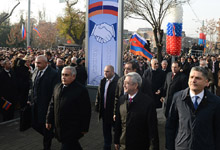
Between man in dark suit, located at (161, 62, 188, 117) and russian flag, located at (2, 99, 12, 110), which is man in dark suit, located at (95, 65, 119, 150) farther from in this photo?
russian flag, located at (2, 99, 12, 110)

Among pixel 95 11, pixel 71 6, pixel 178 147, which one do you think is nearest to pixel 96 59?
pixel 95 11

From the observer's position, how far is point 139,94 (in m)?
3.71

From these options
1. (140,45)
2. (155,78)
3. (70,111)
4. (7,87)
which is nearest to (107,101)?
(70,111)

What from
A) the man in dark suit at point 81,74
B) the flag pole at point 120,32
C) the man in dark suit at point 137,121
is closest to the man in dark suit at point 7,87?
the man in dark suit at point 81,74

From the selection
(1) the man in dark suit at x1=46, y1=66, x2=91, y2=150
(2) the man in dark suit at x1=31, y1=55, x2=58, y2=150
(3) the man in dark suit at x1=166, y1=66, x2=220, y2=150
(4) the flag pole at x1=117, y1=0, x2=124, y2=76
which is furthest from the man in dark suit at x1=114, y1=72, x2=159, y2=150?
(4) the flag pole at x1=117, y1=0, x2=124, y2=76

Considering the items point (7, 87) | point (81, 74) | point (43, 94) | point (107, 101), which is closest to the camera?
point (43, 94)

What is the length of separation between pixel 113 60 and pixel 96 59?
2.60 feet

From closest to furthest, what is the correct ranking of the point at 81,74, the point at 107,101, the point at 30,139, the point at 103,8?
the point at 107,101 < the point at 30,139 < the point at 103,8 < the point at 81,74

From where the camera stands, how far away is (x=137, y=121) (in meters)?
3.57

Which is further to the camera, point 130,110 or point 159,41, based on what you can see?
point 159,41

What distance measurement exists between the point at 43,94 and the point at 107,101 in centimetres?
129

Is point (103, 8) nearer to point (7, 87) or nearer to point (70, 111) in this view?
point (7, 87)

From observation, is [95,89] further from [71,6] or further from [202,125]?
Result: [71,6]

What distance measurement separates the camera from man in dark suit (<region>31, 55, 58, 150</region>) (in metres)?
5.34
